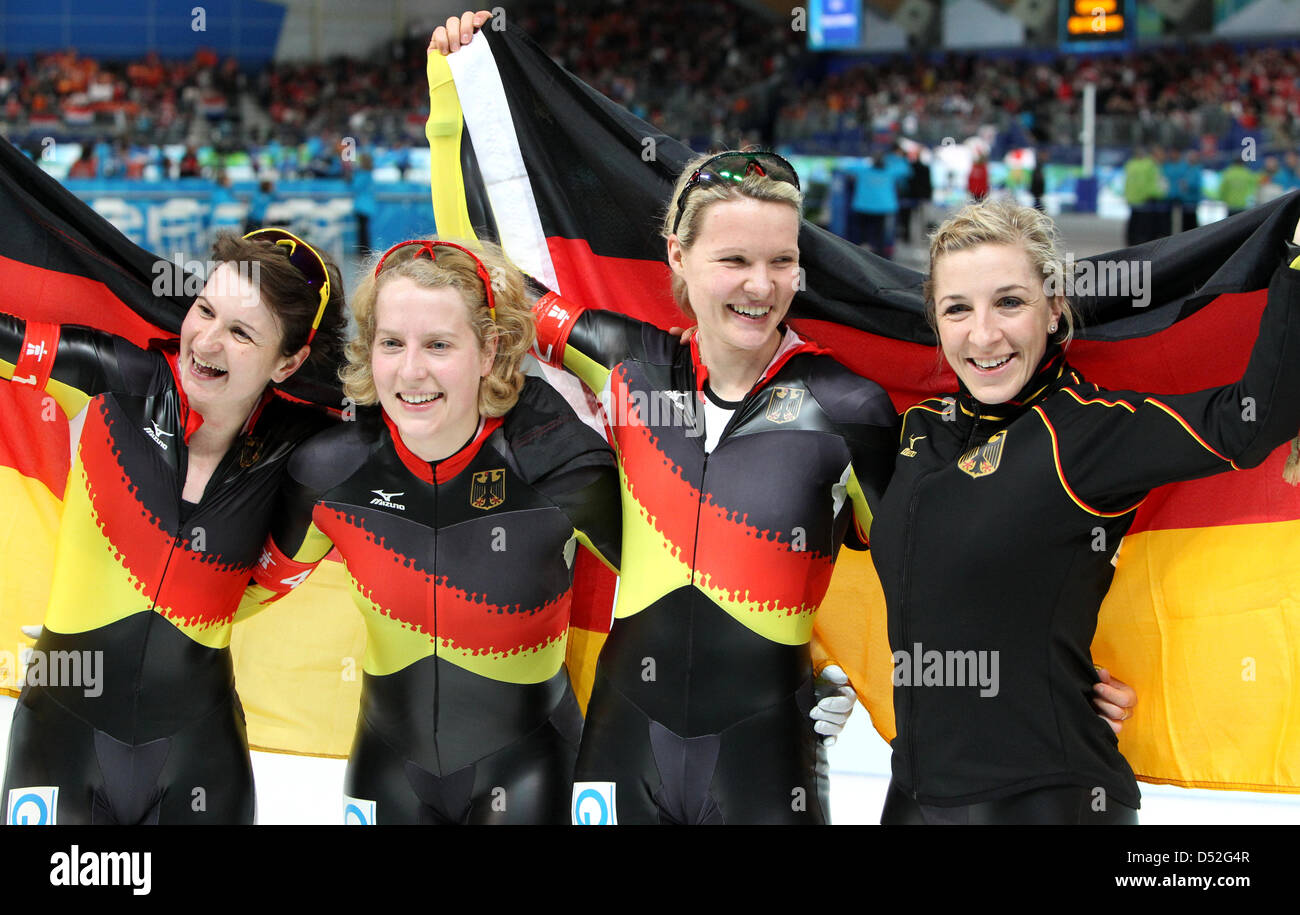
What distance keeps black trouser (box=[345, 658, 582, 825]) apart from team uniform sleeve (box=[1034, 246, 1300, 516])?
1368 mm

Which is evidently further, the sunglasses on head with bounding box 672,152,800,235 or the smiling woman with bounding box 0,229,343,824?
the smiling woman with bounding box 0,229,343,824

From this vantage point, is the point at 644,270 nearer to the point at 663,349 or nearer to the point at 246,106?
the point at 663,349

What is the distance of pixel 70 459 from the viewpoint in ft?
12.0

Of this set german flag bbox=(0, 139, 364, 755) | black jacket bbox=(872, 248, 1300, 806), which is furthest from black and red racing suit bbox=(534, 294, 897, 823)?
german flag bbox=(0, 139, 364, 755)

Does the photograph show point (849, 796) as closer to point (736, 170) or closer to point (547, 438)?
point (547, 438)

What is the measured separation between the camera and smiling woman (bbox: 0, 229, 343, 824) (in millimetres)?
3016

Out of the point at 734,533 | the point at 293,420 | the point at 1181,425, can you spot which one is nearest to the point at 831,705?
the point at 734,533

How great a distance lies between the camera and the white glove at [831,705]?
289cm

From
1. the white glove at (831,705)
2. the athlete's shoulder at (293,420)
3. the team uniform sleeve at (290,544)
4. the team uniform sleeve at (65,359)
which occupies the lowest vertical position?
the white glove at (831,705)

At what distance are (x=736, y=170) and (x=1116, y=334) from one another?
3.51 ft

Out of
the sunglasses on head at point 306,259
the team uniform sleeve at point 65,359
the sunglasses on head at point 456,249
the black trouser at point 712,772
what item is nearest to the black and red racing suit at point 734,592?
the black trouser at point 712,772

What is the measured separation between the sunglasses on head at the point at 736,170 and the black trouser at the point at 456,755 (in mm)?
1202

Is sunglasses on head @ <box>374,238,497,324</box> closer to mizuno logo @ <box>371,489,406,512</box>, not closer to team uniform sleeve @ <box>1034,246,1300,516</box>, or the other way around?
mizuno logo @ <box>371,489,406,512</box>

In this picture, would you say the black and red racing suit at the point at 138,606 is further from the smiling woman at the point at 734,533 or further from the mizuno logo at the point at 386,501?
the smiling woman at the point at 734,533
